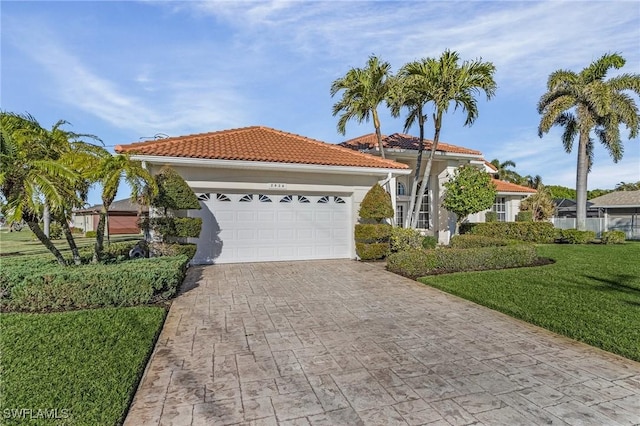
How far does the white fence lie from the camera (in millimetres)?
23500

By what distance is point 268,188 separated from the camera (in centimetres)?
1175

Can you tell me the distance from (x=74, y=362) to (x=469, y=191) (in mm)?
15788

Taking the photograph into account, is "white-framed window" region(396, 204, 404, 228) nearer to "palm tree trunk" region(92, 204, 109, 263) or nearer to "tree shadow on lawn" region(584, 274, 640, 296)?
"tree shadow on lawn" region(584, 274, 640, 296)

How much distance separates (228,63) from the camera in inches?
505

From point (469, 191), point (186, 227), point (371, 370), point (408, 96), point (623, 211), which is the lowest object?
point (371, 370)

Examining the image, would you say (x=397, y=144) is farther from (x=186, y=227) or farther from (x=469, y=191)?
(x=186, y=227)

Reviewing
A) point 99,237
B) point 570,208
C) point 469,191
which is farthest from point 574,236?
point 99,237

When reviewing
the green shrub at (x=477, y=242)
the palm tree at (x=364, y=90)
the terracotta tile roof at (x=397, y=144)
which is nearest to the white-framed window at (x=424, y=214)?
the terracotta tile roof at (x=397, y=144)

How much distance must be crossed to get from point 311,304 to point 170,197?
5.45 meters

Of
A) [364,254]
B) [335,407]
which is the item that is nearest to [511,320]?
[335,407]

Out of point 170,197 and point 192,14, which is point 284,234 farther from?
point 192,14

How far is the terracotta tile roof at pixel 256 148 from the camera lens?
10.7 m

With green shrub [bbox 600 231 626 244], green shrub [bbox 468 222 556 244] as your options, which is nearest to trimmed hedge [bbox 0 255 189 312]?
green shrub [bbox 468 222 556 244]

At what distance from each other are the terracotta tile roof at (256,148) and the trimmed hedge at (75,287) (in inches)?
172
